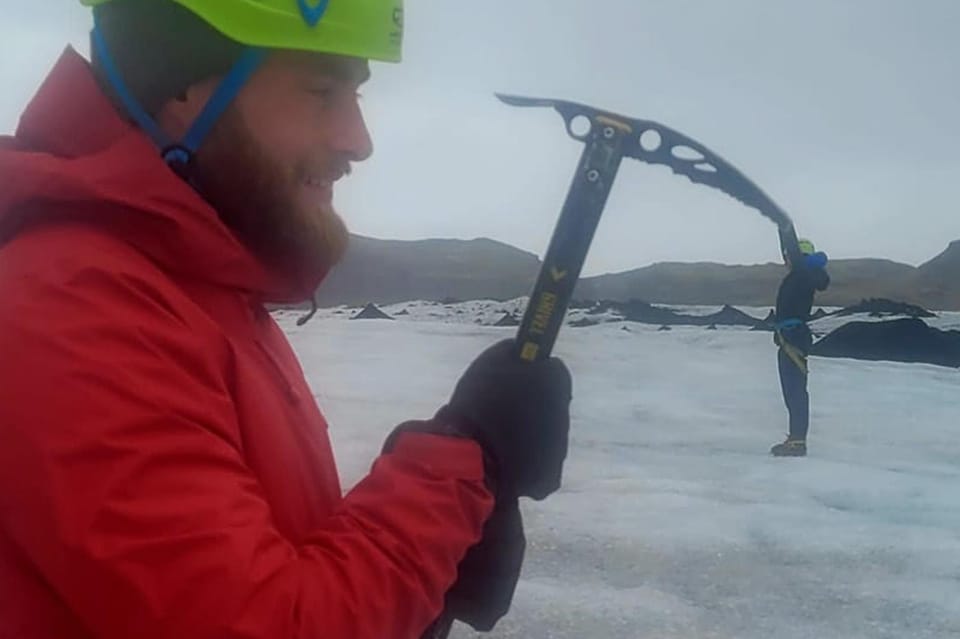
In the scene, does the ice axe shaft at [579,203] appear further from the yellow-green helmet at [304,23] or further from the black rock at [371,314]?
the black rock at [371,314]

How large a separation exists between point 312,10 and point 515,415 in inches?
17.8

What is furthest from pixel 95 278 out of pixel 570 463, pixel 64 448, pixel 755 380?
pixel 755 380

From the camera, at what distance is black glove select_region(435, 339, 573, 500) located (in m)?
1.42

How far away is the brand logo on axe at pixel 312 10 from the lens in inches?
52.2

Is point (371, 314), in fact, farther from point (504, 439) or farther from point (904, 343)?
point (504, 439)

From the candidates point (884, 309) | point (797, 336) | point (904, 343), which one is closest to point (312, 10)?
point (797, 336)

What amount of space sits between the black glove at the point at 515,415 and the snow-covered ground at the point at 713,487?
2054mm

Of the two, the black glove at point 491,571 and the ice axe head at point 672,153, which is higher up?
the ice axe head at point 672,153

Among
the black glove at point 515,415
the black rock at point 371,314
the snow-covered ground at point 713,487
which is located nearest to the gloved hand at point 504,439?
the black glove at point 515,415

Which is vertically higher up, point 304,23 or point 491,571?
point 304,23

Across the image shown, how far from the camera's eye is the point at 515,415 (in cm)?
143

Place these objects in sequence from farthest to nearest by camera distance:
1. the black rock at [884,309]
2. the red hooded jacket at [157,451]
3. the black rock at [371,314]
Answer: the black rock at [371,314] → the black rock at [884,309] → the red hooded jacket at [157,451]

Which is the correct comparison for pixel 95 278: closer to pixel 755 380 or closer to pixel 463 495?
pixel 463 495

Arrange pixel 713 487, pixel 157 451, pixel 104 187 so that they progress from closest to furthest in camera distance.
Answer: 1. pixel 157 451
2. pixel 104 187
3. pixel 713 487
